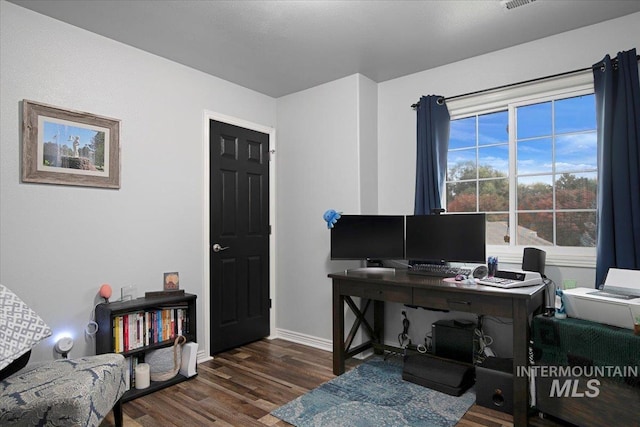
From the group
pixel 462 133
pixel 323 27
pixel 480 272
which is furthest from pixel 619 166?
pixel 323 27

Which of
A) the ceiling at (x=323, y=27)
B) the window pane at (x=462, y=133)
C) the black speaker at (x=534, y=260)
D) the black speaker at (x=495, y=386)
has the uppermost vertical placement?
the ceiling at (x=323, y=27)

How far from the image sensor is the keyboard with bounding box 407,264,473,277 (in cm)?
287

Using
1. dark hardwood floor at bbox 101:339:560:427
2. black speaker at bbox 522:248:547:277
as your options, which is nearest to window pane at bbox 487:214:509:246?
black speaker at bbox 522:248:547:277

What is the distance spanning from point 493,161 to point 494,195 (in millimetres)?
288

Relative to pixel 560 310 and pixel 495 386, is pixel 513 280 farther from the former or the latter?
pixel 495 386

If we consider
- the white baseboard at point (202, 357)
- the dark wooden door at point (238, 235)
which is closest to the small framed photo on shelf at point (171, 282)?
the dark wooden door at point (238, 235)

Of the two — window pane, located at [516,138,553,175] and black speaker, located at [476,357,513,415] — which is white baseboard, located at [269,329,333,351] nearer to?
black speaker, located at [476,357,513,415]

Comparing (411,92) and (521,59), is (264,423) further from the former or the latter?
(521,59)

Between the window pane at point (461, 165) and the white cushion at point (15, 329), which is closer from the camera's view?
the white cushion at point (15, 329)

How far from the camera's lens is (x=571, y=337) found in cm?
215

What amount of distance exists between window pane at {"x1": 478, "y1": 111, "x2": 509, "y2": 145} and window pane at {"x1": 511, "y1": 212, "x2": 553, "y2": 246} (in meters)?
0.66

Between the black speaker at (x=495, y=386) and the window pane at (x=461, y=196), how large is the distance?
1.33 metres

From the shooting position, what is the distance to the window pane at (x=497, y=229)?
3129mm

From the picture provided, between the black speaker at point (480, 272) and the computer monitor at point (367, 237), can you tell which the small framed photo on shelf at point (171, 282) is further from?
the black speaker at point (480, 272)
